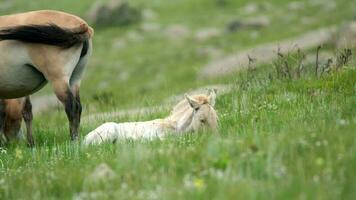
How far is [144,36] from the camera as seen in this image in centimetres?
4247


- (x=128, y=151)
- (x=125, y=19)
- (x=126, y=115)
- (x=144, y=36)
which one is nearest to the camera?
(x=128, y=151)

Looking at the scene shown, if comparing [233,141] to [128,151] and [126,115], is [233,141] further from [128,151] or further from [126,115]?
[126,115]

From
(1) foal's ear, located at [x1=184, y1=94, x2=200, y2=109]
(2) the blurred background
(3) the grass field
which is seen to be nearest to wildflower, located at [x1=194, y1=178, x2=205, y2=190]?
(3) the grass field

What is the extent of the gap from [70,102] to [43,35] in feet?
3.64

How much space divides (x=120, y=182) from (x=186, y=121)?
12.2ft

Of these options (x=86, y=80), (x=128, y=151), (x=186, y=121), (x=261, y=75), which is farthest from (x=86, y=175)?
(x=86, y=80)

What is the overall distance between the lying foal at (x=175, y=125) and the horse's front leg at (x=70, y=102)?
1.85ft

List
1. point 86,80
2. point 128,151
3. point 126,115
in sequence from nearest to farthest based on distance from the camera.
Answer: point 128,151 < point 126,115 < point 86,80

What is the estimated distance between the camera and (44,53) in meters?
10.2

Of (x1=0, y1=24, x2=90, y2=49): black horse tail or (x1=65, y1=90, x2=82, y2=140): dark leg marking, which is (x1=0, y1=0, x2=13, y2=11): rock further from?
(x1=65, y1=90, x2=82, y2=140): dark leg marking

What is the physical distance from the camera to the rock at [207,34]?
38.8 metres

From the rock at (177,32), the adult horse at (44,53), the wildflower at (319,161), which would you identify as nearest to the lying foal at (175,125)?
the adult horse at (44,53)

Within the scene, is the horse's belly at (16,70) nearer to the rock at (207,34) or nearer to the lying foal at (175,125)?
the lying foal at (175,125)

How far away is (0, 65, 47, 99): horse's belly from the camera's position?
10.4 m
